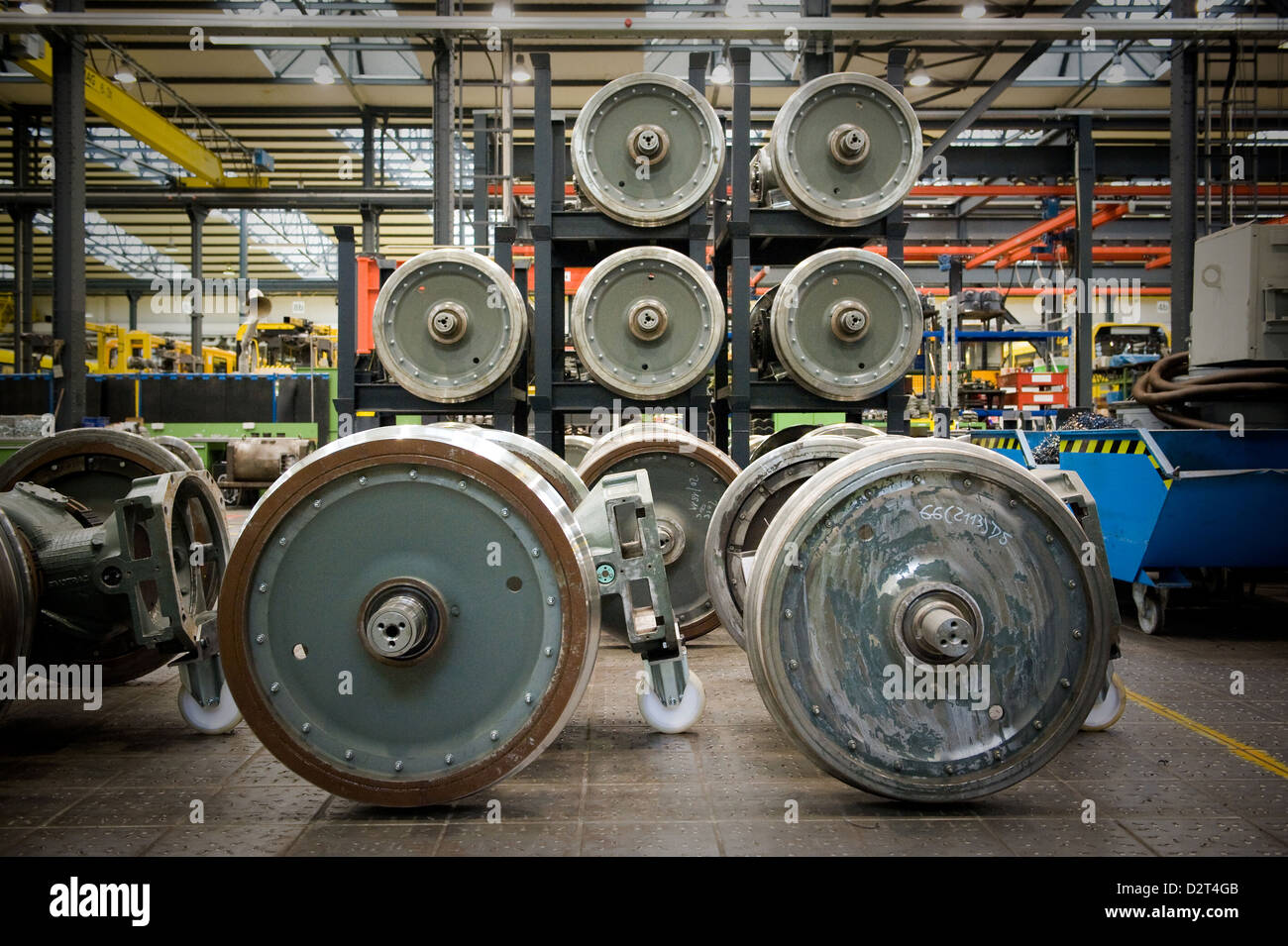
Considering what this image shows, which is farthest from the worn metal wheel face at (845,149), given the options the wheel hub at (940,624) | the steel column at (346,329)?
the wheel hub at (940,624)

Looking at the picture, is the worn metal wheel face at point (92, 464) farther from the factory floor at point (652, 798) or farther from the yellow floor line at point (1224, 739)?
the yellow floor line at point (1224, 739)

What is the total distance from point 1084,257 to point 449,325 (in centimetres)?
1125

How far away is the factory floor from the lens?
2.23 m

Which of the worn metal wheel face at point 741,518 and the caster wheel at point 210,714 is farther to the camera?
the worn metal wheel face at point 741,518

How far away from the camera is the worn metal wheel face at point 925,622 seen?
7.66ft

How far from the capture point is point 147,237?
2423cm

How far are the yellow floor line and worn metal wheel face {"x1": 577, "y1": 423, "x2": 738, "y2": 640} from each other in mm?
1924

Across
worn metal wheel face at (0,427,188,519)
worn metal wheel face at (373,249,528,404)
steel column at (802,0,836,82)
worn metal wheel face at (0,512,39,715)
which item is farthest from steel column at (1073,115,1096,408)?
worn metal wheel face at (0,512,39,715)

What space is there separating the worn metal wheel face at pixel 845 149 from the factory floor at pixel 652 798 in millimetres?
3273

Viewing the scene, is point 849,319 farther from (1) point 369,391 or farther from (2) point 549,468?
(1) point 369,391

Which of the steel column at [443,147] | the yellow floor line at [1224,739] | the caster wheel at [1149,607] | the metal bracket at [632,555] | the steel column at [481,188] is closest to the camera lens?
the metal bracket at [632,555]

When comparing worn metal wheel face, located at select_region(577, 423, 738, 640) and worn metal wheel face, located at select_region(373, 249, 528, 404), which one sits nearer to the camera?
worn metal wheel face, located at select_region(577, 423, 738, 640)

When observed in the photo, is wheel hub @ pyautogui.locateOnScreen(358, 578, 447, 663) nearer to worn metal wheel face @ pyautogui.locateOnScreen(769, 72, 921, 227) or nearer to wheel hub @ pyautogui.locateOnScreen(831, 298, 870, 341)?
wheel hub @ pyautogui.locateOnScreen(831, 298, 870, 341)

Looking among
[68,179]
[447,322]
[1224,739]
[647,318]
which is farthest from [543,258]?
[68,179]
